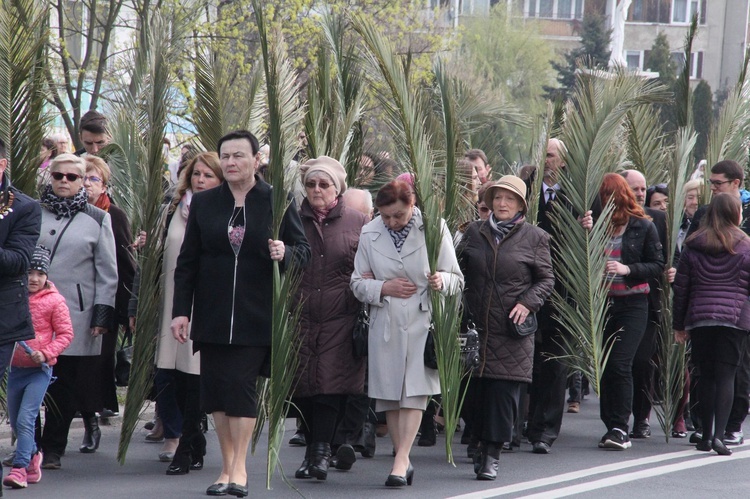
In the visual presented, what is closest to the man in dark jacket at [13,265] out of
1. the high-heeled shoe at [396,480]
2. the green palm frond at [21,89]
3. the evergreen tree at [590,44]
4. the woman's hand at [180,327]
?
the woman's hand at [180,327]

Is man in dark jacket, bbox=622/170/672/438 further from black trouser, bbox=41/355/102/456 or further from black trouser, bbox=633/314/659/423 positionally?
black trouser, bbox=41/355/102/456

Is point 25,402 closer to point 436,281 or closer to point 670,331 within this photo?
point 436,281

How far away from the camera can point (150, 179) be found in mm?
7754

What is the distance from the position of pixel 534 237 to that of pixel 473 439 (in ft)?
4.92

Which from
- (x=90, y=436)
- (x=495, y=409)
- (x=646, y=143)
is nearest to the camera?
(x=495, y=409)

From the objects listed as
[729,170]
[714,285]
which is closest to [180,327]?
[714,285]

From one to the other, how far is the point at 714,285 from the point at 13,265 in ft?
16.0

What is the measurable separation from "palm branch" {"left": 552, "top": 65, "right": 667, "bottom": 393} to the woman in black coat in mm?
2714

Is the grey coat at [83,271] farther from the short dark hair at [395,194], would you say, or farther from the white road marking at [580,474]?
the white road marking at [580,474]

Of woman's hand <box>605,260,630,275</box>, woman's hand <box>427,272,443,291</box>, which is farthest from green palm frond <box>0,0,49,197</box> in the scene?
woman's hand <box>605,260,630,275</box>

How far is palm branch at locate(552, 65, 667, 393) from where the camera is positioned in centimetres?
888

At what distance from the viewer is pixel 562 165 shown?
30.9 ft

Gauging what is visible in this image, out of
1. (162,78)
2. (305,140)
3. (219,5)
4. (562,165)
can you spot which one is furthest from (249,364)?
(219,5)

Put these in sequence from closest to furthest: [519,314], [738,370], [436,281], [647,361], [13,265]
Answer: [13,265] → [436,281] → [519,314] → [738,370] → [647,361]
